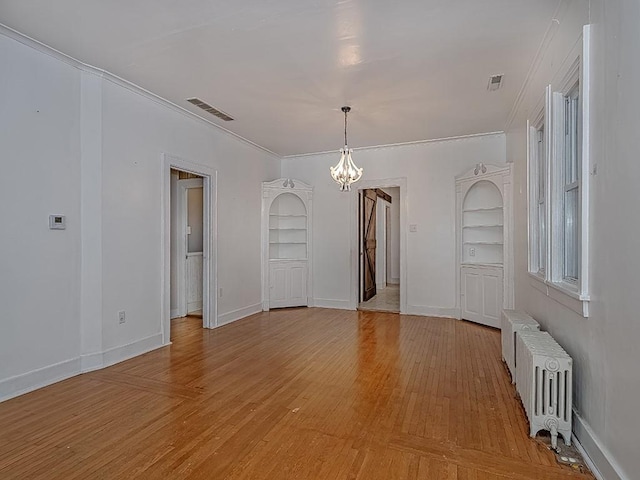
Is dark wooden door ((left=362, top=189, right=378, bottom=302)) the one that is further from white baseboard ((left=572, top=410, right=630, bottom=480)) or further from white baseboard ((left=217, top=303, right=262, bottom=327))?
white baseboard ((left=572, top=410, right=630, bottom=480))

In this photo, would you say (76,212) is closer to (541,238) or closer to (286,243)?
(286,243)

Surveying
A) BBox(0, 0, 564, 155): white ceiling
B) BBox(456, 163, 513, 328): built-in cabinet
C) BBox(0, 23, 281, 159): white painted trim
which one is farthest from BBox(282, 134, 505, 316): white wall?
BBox(0, 23, 281, 159): white painted trim

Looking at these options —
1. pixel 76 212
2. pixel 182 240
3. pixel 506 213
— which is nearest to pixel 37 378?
pixel 76 212

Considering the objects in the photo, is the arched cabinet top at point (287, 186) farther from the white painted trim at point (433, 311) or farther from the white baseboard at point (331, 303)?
the white painted trim at point (433, 311)

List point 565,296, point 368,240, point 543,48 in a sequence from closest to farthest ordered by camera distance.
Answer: point 565,296
point 543,48
point 368,240

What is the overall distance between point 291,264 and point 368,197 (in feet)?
7.45

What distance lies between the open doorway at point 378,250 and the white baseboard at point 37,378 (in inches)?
177

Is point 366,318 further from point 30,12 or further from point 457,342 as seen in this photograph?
point 30,12

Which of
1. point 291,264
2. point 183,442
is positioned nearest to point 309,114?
point 291,264

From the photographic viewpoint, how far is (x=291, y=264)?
6.66 meters

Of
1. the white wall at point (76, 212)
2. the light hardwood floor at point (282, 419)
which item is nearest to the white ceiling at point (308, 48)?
the white wall at point (76, 212)

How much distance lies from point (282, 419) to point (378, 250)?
23.5 ft

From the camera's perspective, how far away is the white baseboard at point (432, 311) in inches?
227

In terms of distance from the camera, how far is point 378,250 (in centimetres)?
938
